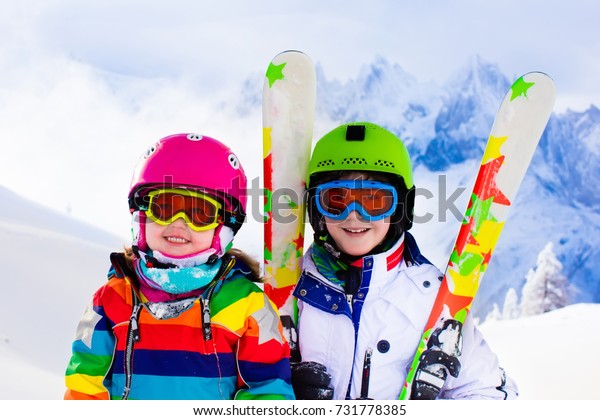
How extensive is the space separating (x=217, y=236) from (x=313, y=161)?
76 cm

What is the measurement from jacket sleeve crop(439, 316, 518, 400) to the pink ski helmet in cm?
132

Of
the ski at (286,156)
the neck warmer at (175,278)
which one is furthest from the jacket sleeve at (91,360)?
the ski at (286,156)

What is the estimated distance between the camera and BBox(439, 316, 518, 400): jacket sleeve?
10.1 ft

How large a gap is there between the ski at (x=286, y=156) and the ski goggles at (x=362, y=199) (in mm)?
366

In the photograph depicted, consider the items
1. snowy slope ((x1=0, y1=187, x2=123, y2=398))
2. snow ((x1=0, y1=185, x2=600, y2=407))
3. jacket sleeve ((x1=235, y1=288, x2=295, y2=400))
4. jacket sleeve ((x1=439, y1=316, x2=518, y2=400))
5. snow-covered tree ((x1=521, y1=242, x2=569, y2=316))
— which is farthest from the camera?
Answer: snow-covered tree ((x1=521, y1=242, x2=569, y2=316))

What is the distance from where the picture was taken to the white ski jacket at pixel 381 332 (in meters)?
2.98

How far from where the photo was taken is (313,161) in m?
3.29

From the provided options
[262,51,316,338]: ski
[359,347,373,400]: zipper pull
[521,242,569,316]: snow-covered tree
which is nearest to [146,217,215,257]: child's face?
[262,51,316,338]: ski

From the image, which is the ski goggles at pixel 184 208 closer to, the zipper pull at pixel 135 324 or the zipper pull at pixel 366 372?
the zipper pull at pixel 135 324

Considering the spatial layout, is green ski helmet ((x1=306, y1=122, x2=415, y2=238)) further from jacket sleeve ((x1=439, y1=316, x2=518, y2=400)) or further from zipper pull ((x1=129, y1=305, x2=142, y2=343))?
zipper pull ((x1=129, y1=305, x2=142, y2=343))

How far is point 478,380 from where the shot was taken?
122 inches

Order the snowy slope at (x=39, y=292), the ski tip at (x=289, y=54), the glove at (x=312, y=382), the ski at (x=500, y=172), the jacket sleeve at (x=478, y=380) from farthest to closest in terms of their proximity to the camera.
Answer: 1. the snowy slope at (x=39, y=292)
2. the ski tip at (x=289, y=54)
3. the ski at (x=500, y=172)
4. the jacket sleeve at (x=478, y=380)
5. the glove at (x=312, y=382)

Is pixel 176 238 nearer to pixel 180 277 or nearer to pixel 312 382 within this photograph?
pixel 180 277
